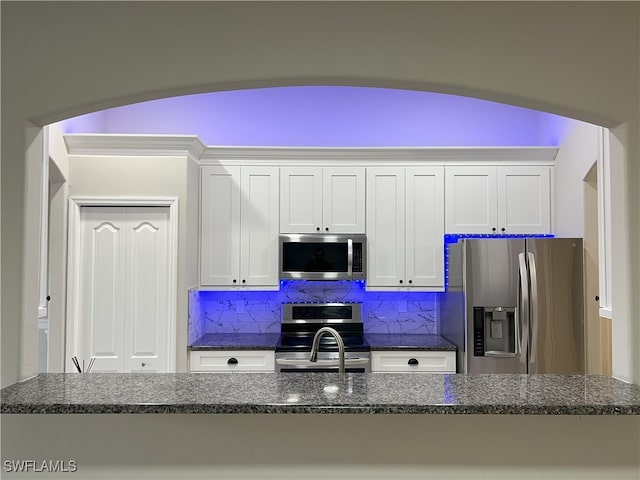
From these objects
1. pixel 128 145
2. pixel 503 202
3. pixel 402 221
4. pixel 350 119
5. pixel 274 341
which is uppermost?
pixel 350 119

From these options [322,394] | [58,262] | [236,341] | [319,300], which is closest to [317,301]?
[319,300]

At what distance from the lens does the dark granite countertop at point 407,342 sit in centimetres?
356

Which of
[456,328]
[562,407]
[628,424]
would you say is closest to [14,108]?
[562,407]

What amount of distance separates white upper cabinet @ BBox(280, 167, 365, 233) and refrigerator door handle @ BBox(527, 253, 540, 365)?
4.39 ft

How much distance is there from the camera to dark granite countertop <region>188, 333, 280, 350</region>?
3.55 meters

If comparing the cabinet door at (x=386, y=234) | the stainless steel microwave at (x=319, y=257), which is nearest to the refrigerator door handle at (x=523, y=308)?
the cabinet door at (x=386, y=234)

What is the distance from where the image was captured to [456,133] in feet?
14.2

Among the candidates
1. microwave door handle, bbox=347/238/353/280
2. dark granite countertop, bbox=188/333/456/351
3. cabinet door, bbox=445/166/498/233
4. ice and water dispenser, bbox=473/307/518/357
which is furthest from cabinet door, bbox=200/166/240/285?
ice and water dispenser, bbox=473/307/518/357

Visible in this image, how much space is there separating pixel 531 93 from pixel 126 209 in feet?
9.40

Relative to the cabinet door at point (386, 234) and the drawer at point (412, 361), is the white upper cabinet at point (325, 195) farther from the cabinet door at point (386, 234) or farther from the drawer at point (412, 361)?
the drawer at point (412, 361)

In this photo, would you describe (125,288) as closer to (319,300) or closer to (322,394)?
(319,300)

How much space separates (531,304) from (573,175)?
1110 millimetres

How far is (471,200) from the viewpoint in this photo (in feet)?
12.7

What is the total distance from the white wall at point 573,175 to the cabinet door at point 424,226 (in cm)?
94
